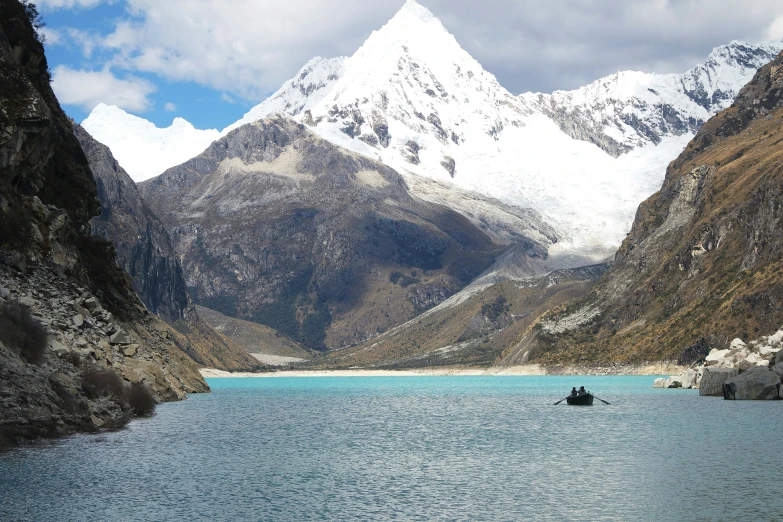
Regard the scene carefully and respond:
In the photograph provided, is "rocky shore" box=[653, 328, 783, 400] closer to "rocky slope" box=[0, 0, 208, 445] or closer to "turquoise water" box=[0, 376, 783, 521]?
"turquoise water" box=[0, 376, 783, 521]

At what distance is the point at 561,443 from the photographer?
81.3 m

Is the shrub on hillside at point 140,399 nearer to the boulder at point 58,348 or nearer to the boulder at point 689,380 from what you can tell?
the boulder at point 58,348

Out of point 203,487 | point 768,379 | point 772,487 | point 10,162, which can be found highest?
point 10,162

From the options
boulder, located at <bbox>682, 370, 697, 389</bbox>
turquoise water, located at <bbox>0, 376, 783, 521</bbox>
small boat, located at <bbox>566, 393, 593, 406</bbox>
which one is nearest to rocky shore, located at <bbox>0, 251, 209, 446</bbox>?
turquoise water, located at <bbox>0, 376, 783, 521</bbox>

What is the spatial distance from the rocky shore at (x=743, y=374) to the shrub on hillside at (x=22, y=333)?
85751 millimetres

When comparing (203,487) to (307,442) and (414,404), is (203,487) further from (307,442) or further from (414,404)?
(414,404)

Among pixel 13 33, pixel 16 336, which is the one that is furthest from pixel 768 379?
pixel 13 33

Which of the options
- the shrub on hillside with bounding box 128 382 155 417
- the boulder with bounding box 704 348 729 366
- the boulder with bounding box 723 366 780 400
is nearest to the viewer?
the shrub on hillside with bounding box 128 382 155 417

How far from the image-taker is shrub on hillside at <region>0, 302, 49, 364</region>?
7088 centimetres

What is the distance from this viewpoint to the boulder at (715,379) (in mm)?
134625

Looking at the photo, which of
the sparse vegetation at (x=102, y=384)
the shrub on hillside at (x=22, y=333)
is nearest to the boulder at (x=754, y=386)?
the sparse vegetation at (x=102, y=384)

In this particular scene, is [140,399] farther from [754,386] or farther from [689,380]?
[689,380]

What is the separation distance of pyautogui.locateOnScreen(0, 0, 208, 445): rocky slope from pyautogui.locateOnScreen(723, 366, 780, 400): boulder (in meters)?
73.3

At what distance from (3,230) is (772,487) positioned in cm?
6840
